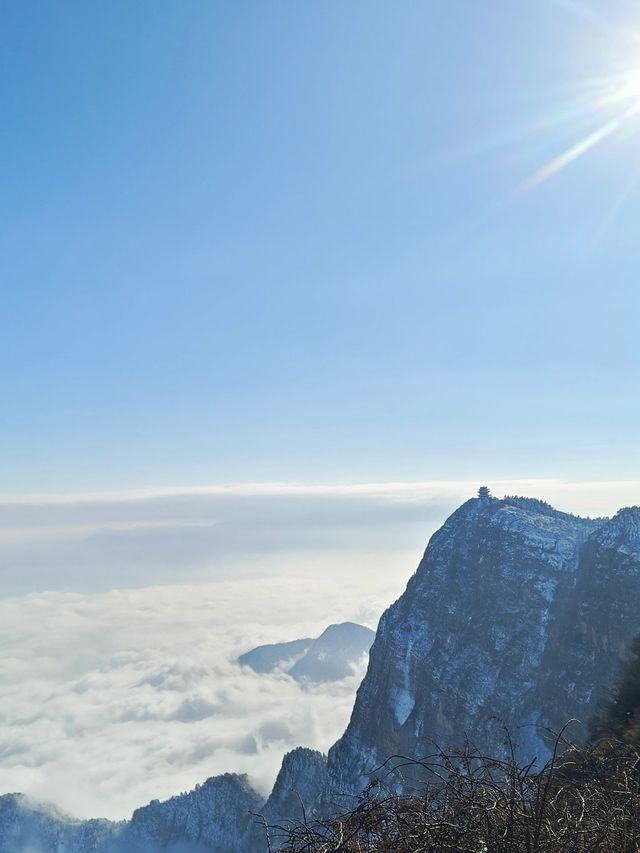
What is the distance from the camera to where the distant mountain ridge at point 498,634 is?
55.4 m

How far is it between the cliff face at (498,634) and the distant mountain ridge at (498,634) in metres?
0.12

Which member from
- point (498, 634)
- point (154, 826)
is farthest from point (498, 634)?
point (154, 826)

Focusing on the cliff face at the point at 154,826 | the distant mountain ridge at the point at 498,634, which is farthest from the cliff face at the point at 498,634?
the cliff face at the point at 154,826

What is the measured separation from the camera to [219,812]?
12525 cm

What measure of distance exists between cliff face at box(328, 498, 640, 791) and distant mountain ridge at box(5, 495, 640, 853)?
12cm

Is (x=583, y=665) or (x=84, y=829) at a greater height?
(x=583, y=665)

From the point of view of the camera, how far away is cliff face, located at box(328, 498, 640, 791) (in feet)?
182

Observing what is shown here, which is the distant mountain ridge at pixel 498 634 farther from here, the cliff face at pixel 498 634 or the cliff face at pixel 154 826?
the cliff face at pixel 154 826

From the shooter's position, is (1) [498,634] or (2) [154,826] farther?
(2) [154,826]

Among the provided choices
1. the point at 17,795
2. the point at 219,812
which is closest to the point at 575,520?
the point at 219,812

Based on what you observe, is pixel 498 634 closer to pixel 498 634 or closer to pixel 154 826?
pixel 498 634

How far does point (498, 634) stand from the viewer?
6222 cm

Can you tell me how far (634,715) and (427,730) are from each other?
43.7 m

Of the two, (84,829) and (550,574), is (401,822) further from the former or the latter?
(84,829)
